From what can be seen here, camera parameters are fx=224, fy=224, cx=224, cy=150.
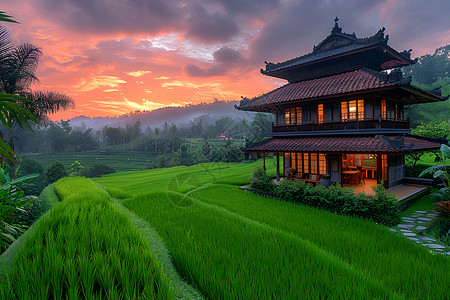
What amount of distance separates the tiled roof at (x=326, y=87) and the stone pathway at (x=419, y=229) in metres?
6.21

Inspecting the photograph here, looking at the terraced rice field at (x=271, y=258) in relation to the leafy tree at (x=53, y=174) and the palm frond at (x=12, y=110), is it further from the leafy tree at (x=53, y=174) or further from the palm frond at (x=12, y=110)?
the leafy tree at (x=53, y=174)

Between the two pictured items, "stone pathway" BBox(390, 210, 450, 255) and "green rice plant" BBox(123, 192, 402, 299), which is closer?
"green rice plant" BBox(123, 192, 402, 299)

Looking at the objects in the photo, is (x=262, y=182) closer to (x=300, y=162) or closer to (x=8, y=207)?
(x=300, y=162)

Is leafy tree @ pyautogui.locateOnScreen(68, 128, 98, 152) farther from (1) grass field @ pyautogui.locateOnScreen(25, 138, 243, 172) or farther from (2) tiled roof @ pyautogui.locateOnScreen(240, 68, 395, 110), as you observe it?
(2) tiled roof @ pyautogui.locateOnScreen(240, 68, 395, 110)

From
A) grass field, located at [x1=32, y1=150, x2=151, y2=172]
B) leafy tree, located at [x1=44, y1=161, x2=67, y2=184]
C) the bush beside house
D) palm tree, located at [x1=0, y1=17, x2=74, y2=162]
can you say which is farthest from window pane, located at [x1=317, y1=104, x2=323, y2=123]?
grass field, located at [x1=32, y1=150, x2=151, y2=172]

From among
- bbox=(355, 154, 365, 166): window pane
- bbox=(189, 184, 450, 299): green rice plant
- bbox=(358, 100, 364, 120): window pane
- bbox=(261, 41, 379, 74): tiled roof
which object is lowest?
bbox=(189, 184, 450, 299): green rice plant

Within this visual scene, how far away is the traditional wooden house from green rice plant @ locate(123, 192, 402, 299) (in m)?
8.29

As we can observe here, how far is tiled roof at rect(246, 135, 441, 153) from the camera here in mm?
10802

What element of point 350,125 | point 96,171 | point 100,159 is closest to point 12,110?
point 350,125

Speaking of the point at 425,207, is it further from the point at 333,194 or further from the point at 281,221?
the point at 281,221

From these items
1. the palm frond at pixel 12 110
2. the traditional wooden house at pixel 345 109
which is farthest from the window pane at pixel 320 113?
the palm frond at pixel 12 110

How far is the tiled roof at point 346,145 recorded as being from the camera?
10.8 meters

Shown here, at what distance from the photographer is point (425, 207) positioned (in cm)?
1087

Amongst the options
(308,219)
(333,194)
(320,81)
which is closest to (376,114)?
(320,81)
